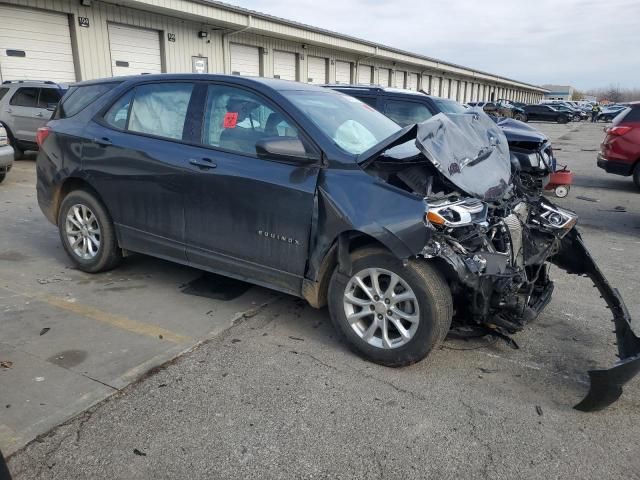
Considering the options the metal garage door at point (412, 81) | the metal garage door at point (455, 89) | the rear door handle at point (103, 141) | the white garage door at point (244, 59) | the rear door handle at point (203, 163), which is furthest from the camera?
the metal garage door at point (455, 89)

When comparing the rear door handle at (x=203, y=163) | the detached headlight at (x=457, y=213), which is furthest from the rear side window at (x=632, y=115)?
the rear door handle at (x=203, y=163)

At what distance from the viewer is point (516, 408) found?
9.96ft

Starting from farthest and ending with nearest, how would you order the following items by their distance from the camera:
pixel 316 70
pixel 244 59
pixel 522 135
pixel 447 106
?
1. pixel 316 70
2. pixel 244 59
3. pixel 522 135
4. pixel 447 106

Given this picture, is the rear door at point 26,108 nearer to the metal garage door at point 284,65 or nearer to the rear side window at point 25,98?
the rear side window at point 25,98

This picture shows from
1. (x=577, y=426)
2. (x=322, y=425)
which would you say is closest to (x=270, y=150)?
(x=322, y=425)

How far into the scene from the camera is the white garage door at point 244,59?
20969 mm

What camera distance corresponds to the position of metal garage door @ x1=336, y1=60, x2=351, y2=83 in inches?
1113

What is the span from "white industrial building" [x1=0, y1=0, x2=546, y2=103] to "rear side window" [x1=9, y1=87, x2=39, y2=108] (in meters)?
2.09

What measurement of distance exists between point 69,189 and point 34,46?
38.7ft

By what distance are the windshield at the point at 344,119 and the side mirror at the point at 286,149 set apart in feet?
0.77

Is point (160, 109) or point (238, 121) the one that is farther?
point (160, 109)

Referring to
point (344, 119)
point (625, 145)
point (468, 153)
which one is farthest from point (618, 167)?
point (344, 119)

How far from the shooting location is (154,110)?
4.49 metres

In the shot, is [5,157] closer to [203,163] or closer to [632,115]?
[203,163]
